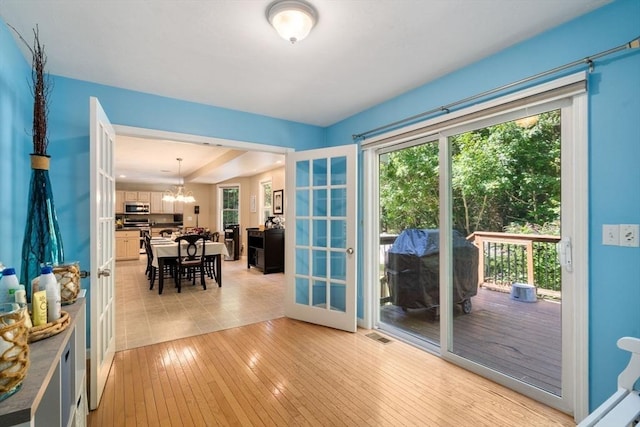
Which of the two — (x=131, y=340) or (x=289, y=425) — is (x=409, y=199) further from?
(x=131, y=340)

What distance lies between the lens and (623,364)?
167 centimetres

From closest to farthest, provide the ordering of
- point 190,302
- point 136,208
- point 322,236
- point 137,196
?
point 322,236
point 190,302
point 136,208
point 137,196

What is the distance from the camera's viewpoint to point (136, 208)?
31.9ft

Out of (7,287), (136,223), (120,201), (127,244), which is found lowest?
(127,244)

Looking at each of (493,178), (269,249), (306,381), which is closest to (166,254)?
(269,249)

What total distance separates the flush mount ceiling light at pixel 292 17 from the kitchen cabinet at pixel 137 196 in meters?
9.93

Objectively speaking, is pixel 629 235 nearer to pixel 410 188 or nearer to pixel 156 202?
pixel 410 188

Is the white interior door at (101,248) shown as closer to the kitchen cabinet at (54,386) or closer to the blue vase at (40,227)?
the blue vase at (40,227)

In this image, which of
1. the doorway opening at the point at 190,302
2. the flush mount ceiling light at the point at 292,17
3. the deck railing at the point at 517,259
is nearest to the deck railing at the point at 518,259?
the deck railing at the point at 517,259

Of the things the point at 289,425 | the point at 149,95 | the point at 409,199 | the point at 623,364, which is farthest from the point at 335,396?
the point at 149,95

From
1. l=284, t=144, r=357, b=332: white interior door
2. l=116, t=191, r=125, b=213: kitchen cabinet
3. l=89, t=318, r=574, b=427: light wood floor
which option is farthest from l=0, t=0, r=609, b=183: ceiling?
l=116, t=191, r=125, b=213: kitchen cabinet

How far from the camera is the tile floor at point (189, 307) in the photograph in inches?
129

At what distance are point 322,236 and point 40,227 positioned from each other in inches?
94.9

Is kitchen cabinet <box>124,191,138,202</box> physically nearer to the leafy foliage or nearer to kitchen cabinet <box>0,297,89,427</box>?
kitchen cabinet <box>0,297,89,427</box>
